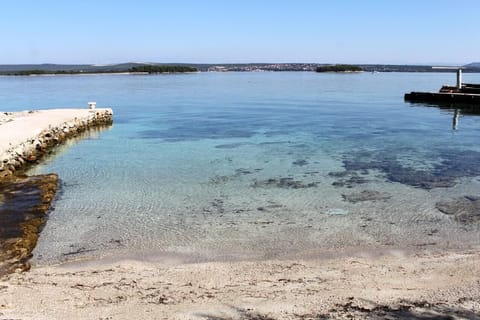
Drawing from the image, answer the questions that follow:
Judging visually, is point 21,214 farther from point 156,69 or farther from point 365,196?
point 156,69

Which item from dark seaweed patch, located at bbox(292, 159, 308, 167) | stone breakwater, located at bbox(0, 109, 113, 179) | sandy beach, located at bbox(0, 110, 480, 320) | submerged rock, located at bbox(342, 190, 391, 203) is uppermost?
stone breakwater, located at bbox(0, 109, 113, 179)

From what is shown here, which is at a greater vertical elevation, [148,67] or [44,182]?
[148,67]

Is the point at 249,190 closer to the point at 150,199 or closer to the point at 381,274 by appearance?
the point at 150,199

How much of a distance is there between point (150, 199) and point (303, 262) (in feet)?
17.5

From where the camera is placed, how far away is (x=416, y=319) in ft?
19.6

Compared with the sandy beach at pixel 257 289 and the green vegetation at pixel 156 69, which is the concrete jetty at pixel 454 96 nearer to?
the sandy beach at pixel 257 289

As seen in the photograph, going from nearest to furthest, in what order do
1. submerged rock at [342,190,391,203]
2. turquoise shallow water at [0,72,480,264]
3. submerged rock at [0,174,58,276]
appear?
submerged rock at [0,174,58,276] < turquoise shallow water at [0,72,480,264] < submerged rock at [342,190,391,203]

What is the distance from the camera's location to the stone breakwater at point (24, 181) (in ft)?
30.0

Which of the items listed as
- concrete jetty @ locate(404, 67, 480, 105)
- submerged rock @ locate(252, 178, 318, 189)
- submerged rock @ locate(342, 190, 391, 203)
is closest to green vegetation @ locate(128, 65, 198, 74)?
concrete jetty @ locate(404, 67, 480, 105)

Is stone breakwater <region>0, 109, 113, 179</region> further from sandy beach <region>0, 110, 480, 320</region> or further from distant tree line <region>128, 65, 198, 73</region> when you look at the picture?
distant tree line <region>128, 65, 198, 73</region>

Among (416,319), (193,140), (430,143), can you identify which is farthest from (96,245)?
(430,143)

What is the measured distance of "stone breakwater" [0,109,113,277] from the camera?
9.13 metres

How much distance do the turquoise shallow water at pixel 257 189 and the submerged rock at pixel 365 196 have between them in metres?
0.05

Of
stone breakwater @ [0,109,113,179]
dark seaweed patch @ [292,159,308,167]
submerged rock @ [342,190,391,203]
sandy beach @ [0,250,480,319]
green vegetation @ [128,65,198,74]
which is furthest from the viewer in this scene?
green vegetation @ [128,65,198,74]
